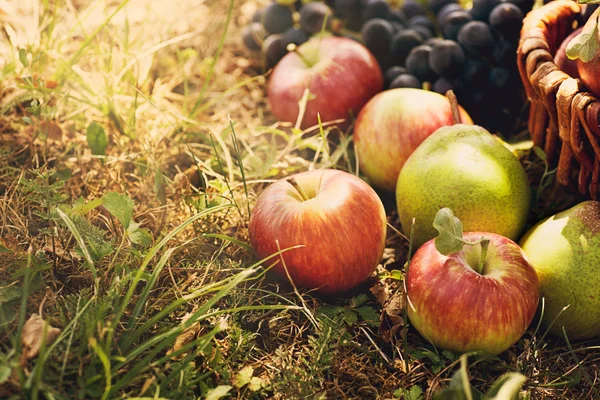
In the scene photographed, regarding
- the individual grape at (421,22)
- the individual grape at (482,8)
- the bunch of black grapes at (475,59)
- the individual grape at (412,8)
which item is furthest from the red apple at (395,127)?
the individual grape at (412,8)

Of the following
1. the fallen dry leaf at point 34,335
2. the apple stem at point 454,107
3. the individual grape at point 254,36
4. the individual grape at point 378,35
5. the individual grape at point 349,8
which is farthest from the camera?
the individual grape at point 254,36

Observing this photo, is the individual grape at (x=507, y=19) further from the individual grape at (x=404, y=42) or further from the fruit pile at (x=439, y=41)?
the individual grape at (x=404, y=42)

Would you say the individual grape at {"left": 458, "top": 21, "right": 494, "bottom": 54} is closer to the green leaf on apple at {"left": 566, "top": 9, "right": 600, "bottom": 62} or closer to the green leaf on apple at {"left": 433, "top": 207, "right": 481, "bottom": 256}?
the green leaf on apple at {"left": 566, "top": 9, "right": 600, "bottom": 62}

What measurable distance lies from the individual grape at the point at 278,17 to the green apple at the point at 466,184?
3.93 ft

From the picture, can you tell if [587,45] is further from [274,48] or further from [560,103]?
[274,48]

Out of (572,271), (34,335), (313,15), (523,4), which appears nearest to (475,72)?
(523,4)

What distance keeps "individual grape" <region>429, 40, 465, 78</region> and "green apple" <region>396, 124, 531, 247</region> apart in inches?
17.7

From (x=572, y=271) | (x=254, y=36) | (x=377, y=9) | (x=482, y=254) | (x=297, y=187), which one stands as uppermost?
(x=377, y=9)

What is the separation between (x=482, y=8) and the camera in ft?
7.39

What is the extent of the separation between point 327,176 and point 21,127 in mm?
1261

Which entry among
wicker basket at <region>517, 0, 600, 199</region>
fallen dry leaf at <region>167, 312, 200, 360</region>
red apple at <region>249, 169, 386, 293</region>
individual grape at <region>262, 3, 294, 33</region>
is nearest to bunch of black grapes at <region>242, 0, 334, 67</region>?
individual grape at <region>262, 3, 294, 33</region>

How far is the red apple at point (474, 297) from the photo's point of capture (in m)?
1.46

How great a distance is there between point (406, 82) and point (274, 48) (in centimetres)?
71

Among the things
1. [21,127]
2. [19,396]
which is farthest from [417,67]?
[19,396]
